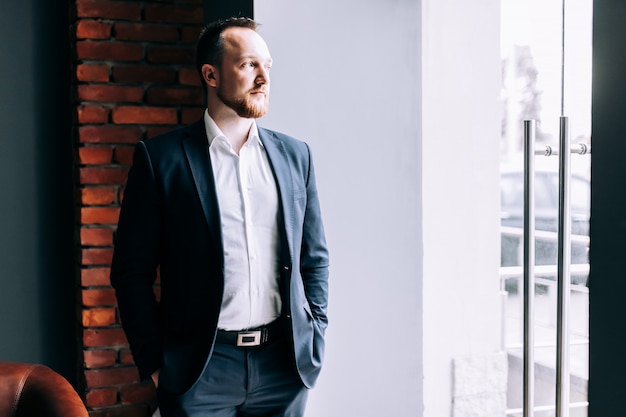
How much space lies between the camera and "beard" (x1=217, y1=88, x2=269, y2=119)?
178cm

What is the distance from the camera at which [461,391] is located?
3.45 metres

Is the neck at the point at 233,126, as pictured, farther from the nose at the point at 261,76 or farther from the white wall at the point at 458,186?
the white wall at the point at 458,186

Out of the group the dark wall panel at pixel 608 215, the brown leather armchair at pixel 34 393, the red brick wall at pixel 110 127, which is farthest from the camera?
the red brick wall at pixel 110 127

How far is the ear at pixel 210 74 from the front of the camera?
6.01 feet

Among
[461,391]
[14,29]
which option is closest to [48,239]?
[14,29]

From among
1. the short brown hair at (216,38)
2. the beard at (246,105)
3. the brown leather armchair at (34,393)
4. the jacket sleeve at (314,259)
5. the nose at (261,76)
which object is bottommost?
the brown leather armchair at (34,393)

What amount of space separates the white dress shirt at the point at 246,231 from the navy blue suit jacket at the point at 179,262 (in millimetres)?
27

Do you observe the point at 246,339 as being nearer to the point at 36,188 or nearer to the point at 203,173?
the point at 203,173

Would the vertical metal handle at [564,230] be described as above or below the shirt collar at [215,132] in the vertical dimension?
below

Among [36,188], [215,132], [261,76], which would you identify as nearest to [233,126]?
[215,132]

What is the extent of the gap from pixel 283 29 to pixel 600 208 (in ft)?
4.35

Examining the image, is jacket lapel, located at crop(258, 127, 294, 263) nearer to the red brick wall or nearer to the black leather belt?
the black leather belt

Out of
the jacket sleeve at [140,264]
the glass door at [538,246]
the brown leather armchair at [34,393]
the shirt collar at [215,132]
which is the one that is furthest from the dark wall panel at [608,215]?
the brown leather armchair at [34,393]

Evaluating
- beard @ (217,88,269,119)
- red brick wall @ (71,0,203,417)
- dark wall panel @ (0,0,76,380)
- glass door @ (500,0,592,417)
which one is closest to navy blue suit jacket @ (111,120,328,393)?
beard @ (217,88,269,119)
